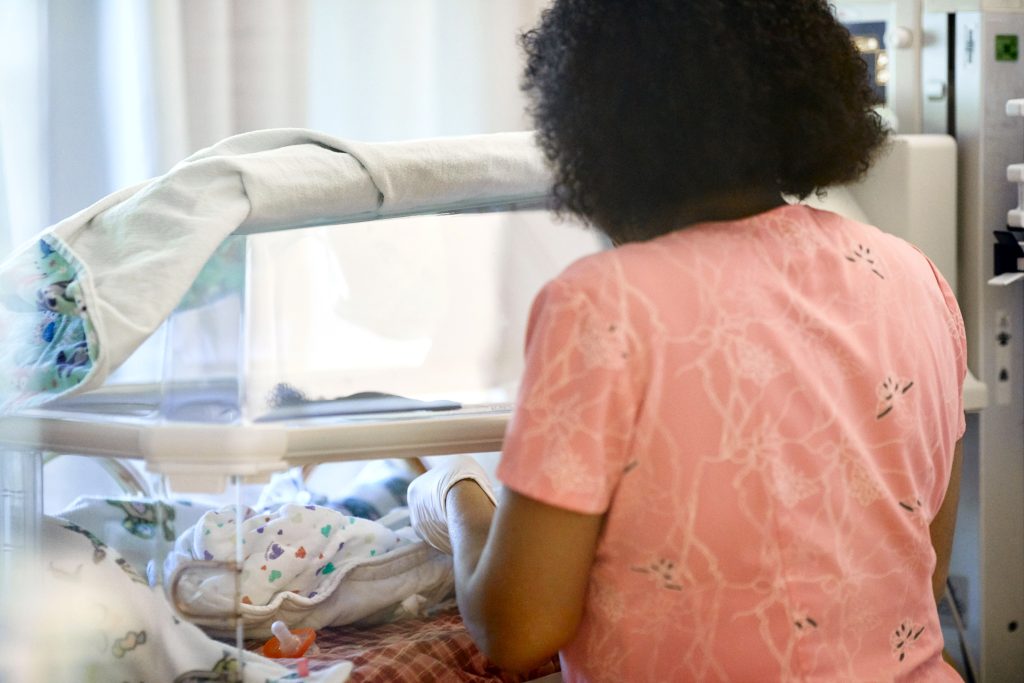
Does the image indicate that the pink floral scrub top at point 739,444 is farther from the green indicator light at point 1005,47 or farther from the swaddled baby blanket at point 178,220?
the green indicator light at point 1005,47

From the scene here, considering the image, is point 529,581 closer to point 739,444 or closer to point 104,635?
point 739,444

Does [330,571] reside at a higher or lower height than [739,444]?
lower

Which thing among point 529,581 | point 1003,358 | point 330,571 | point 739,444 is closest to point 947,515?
point 739,444

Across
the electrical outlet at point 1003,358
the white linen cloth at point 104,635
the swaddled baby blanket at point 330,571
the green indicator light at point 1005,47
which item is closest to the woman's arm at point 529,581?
the white linen cloth at point 104,635

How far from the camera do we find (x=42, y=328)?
92 centimetres

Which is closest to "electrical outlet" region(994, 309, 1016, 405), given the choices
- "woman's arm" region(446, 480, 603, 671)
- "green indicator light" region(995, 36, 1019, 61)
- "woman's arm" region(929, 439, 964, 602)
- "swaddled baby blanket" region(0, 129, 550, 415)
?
"green indicator light" region(995, 36, 1019, 61)

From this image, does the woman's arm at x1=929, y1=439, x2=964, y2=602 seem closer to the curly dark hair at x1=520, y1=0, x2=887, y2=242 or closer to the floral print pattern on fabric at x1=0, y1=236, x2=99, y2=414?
the curly dark hair at x1=520, y1=0, x2=887, y2=242

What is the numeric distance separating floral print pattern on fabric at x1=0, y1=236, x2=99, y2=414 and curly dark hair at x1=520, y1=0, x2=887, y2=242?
41 cm

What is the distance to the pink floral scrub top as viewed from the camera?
0.73m

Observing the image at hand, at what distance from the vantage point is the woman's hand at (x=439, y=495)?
3.17 feet

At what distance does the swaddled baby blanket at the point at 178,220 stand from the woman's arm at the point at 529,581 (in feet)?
1.11

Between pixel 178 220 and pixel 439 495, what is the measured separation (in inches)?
13.1

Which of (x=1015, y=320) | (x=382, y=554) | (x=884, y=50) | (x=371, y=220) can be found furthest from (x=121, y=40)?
(x=1015, y=320)

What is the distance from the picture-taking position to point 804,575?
777 mm
